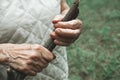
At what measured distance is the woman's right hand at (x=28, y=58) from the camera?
1.54 m

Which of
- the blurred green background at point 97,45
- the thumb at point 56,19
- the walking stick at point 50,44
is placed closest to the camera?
the walking stick at point 50,44

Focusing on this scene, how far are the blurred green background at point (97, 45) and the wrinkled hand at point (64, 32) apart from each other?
1.85m

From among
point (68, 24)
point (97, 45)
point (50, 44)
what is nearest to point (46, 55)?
point (50, 44)

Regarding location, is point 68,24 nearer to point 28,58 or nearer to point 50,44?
point 50,44

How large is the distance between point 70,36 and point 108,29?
3.96m

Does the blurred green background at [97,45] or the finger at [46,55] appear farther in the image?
the blurred green background at [97,45]

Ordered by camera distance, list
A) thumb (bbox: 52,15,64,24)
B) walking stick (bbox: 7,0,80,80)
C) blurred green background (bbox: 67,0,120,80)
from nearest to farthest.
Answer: walking stick (bbox: 7,0,80,80) → thumb (bbox: 52,15,64,24) → blurred green background (bbox: 67,0,120,80)

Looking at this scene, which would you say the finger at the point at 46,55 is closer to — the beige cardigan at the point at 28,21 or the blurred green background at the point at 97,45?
the beige cardigan at the point at 28,21

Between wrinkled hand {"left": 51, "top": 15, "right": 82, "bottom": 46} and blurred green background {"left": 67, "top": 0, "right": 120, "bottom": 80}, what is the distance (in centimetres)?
185

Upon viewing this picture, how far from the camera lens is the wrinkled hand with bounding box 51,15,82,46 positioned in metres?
1.58

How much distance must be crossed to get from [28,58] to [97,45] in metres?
3.61

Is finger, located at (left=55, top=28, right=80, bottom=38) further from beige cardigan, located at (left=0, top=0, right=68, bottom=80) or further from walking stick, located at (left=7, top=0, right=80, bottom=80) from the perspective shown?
beige cardigan, located at (left=0, top=0, right=68, bottom=80)

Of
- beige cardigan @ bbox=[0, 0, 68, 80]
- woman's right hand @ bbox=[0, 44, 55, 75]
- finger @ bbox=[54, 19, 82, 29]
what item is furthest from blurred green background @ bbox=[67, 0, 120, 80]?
woman's right hand @ bbox=[0, 44, 55, 75]

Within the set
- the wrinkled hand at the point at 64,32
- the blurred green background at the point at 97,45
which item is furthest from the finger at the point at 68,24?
the blurred green background at the point at 97,45
